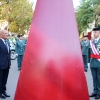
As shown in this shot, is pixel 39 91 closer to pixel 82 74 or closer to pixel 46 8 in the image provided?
pixel 82 74

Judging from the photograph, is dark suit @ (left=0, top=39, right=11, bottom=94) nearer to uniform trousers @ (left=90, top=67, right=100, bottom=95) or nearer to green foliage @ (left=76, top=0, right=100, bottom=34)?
uniform trousers @ (left=90, top=67, right=100, bottom=95)

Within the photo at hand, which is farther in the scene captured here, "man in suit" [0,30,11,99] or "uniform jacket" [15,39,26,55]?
"uniform jacket" [15,39,26,55]

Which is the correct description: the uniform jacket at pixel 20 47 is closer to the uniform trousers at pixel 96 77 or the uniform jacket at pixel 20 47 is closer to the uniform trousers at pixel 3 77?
the uniform trousers at pixel 3 77

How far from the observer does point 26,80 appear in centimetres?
312

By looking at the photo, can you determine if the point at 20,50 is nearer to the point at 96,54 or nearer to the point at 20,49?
the point at 20,49

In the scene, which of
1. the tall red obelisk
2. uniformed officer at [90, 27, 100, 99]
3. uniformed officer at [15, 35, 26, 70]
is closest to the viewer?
the tall red obelisk

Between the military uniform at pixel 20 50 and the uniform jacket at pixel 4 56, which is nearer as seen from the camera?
the uniform jacket at pixel 4 56

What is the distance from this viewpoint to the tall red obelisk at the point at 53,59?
120 inches

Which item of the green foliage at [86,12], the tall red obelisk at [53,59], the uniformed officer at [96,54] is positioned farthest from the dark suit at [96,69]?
the green foliage at [86,12]

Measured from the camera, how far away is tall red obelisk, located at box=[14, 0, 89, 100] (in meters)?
3.04

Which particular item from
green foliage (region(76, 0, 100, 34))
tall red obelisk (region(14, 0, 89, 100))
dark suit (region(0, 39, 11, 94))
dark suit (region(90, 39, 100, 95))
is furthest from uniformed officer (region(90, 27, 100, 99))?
green foliage (region(76, 0, 100, 34))

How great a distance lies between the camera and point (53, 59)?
3.08 metres

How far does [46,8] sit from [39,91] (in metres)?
1.10

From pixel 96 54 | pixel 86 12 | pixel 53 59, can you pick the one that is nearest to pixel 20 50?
pixel 96 54
